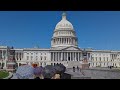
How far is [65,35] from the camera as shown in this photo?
2721 inches

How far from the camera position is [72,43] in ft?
229

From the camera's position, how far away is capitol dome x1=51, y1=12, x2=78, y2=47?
68.8 m

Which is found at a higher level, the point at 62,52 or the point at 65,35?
the point at 65,35

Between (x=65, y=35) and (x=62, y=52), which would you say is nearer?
(x=62, y=52)

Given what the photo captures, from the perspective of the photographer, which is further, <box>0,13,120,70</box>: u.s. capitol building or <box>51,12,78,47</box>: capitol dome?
Answer: <box>51,12,78,47</box>: capitol dome

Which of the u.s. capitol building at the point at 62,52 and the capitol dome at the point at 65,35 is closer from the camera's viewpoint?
the u.s. capitol building at the point at 62,52

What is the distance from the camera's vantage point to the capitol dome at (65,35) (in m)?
68.8
